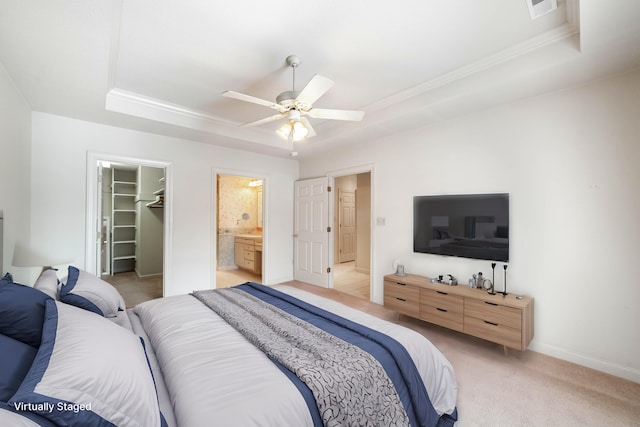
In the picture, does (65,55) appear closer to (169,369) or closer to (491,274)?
(169,369)

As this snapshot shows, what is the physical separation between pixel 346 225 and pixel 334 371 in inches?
251

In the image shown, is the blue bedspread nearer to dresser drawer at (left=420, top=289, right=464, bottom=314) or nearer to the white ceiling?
dresser drawer at (left=420, top=289, right=464, bottom=314)

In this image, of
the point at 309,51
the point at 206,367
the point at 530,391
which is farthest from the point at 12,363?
the point at 530,391

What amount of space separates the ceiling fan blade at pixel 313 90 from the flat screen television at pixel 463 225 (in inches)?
78.2

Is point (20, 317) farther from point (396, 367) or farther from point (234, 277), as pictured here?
point (234, 277)

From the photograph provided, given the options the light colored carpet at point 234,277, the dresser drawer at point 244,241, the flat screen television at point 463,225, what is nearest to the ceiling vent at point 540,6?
the flat screen television at point 463,225

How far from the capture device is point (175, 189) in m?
4.10

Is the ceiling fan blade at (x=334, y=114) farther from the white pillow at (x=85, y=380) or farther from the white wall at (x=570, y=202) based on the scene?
the white pillow at (x=85, y=380)

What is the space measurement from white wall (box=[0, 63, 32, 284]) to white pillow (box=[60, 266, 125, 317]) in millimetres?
751

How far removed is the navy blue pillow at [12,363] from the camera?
0.85 m

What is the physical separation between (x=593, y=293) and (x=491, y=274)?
78cm

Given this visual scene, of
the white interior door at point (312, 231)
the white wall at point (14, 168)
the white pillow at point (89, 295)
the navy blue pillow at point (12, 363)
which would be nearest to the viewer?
the navy blue pillow at point (12, 363)

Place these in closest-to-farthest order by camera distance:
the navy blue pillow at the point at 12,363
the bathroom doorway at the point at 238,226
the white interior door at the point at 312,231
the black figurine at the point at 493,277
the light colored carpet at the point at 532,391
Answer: the navy blue pillow at the point at 12,363 < the light colored carpet at the point at 532,391 < the black figurine at the point at 493,277 < the white interior door at the point at 312,231 < the bathroom doorway at the point at 238,226

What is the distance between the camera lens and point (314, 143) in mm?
4531
